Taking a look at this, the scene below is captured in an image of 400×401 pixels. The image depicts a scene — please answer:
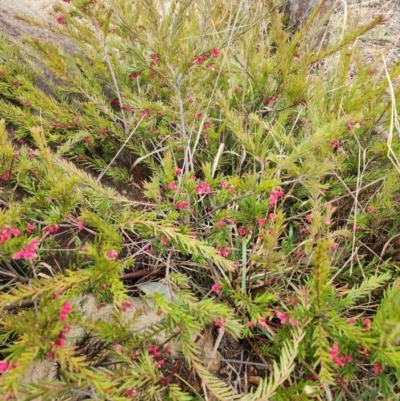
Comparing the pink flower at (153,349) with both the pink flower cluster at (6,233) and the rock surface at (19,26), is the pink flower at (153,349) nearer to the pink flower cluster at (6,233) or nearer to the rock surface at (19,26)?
the pink flower cluster at (6,233)

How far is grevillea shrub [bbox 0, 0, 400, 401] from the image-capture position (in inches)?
30.8

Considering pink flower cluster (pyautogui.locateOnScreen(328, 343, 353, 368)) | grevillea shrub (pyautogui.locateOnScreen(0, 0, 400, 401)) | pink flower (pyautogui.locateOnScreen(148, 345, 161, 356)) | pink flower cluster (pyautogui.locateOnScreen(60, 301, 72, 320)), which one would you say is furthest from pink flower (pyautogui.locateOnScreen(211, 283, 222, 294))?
pink flower cluster (pyautogui.locateOnScreen(60, 301, 72, 320))

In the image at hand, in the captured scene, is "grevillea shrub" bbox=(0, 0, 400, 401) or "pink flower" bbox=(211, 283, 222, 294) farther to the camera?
"pink flower" bbox=(211, 283, 222, 294)

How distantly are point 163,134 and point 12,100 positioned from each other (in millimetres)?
730

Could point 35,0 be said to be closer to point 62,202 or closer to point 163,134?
point 163,134

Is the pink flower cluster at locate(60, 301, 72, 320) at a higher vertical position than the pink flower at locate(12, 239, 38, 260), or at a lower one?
lower

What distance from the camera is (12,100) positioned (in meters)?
1.69

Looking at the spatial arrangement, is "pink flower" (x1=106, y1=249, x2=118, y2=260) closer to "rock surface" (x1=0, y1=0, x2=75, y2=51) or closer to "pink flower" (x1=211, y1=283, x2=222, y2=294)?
"pink flower" (x1=211, y1=283, x2=222, y2=294)

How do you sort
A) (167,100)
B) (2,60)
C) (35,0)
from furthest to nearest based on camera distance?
(35,0) → (167,100) → (2,60)

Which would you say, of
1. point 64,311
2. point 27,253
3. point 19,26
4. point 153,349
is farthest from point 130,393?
point 19,26

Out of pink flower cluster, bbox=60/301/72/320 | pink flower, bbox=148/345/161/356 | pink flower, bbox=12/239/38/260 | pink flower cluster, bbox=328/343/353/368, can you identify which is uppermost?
pink flower, bbox=12/239/38/260

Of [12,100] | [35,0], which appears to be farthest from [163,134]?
[35,0]

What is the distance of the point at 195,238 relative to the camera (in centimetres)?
110

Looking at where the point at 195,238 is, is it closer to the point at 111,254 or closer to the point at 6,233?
the point at 111,254
